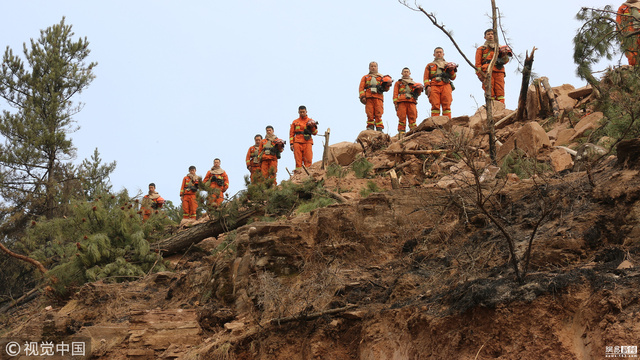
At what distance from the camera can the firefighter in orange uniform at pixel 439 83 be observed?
659 inches

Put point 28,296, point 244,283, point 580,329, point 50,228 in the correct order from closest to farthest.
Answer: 1. point 580,329
2. point 244,283
3. point 50,228
4. point 28,296

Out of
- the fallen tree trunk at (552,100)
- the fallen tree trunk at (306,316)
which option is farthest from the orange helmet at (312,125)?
the fallen tree trunk at (306,316)

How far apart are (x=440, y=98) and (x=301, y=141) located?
12.8 feet

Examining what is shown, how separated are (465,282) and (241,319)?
323cm

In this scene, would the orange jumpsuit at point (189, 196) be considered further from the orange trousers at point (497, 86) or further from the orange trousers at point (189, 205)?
the orange trousers at point (497, 86)

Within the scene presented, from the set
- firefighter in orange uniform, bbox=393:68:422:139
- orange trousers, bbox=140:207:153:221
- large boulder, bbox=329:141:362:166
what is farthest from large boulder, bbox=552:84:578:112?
orange trousers, bbox=140:207:153:221

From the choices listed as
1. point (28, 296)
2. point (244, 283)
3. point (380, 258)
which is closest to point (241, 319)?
point (244, 283)

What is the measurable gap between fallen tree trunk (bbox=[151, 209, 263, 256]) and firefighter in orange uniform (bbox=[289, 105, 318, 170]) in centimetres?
441

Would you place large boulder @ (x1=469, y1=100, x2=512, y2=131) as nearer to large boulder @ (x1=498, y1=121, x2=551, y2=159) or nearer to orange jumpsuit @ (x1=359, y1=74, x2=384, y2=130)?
orange jumpsuit @ (x1=359, y1=74, x2=384, y2=130)

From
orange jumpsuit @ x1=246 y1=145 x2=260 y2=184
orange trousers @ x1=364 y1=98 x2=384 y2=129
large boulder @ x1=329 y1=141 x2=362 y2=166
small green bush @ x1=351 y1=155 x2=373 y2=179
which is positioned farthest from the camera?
orange jumpsuit @ x1=246 y1=145 x2=260 y2=184

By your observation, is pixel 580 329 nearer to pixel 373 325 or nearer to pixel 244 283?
pixel 373 325

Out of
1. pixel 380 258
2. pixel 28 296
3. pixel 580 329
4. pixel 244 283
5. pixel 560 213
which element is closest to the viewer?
pixel 580 329

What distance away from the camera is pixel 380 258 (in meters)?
7.71

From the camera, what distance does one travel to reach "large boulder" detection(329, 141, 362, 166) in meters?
16.1
